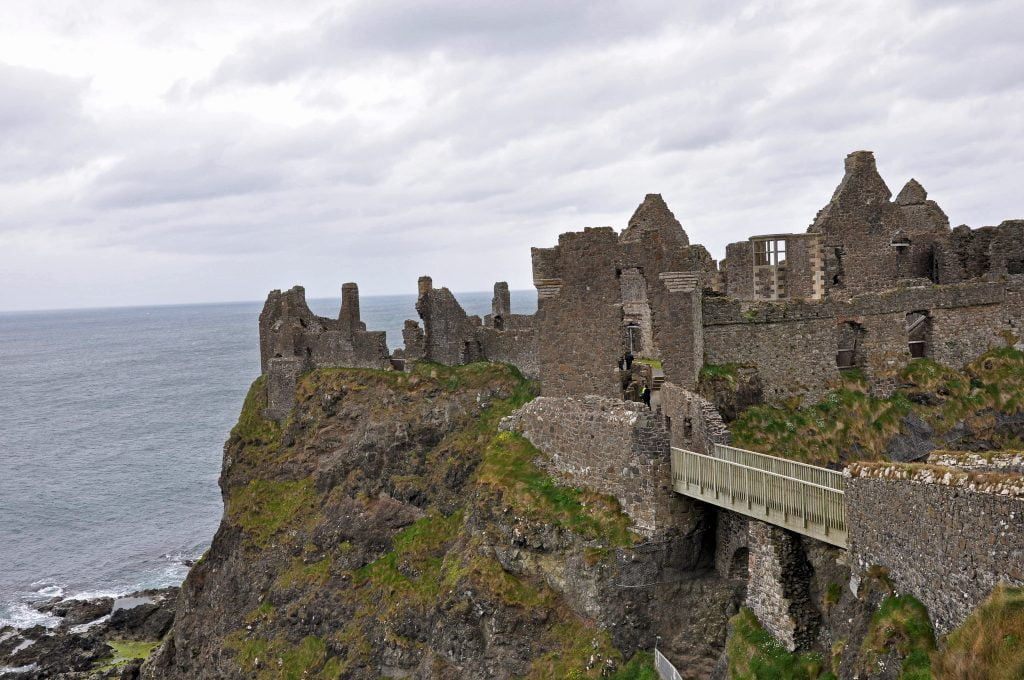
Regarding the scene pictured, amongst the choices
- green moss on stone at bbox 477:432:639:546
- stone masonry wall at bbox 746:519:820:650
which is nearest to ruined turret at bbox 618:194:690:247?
green moss on stone at bbox 477:432:639:546

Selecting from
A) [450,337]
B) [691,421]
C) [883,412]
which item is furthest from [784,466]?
[450,337]

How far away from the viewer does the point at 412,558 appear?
1305 inches

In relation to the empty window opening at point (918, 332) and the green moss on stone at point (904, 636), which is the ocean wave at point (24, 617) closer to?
the empty window opening at point (918, 332)

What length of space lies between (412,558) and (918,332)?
20.8 m

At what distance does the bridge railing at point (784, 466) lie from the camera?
21.6 metres

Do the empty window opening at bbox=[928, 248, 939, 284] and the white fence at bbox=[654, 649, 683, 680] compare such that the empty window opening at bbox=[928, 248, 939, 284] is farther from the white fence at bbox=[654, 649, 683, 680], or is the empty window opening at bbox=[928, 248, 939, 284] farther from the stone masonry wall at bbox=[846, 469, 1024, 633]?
the stone masonry wall at bbox=[846, 469, 1024, 633]

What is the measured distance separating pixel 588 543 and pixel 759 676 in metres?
6.80

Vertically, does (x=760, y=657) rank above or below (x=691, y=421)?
below

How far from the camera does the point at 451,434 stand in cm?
3662

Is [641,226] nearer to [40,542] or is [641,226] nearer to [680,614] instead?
[680,614]

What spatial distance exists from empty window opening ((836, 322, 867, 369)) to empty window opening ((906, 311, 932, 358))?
1949mm

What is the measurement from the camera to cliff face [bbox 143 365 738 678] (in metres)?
26.1

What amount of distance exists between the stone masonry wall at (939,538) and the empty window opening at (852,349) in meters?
15.8

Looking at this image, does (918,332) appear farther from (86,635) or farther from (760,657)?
(86,635)
